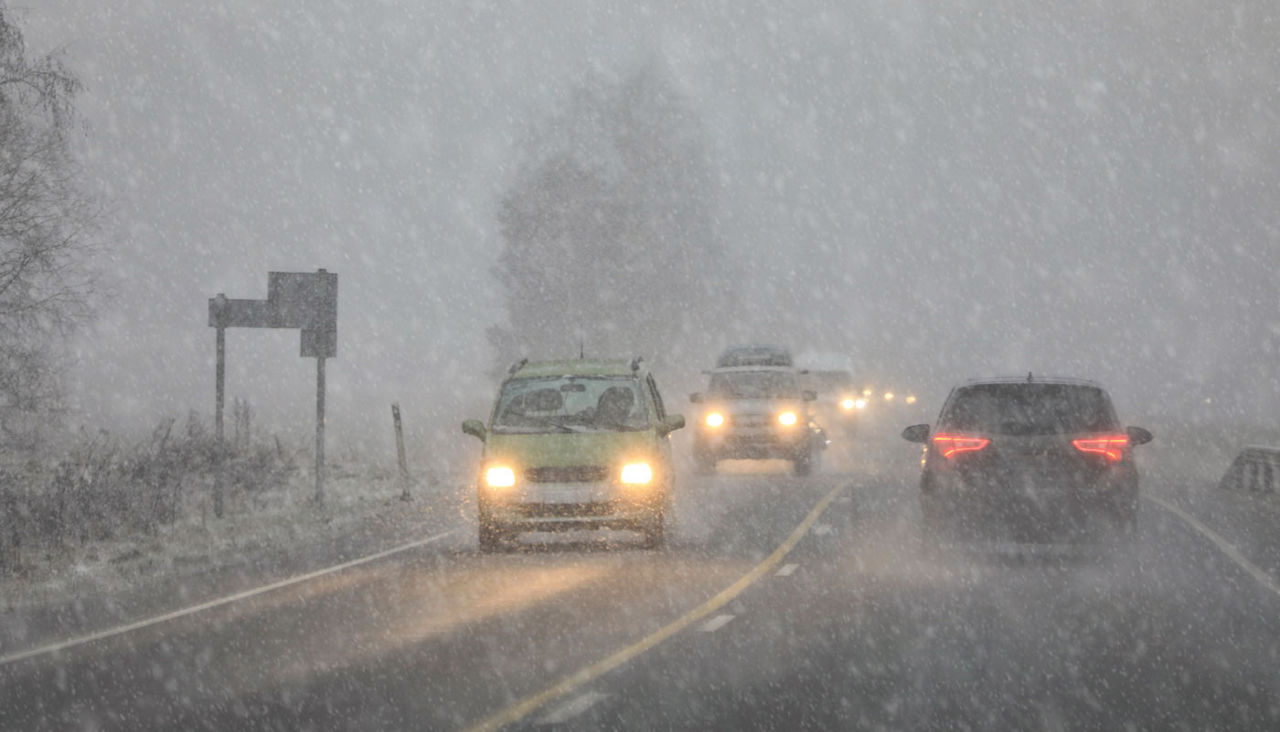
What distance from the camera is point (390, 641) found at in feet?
33.7

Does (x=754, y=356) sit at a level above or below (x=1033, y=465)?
above

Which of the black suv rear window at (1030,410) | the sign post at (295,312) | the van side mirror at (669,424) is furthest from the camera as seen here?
the sign post at (295,312)

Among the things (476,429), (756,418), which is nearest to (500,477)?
(476,429)

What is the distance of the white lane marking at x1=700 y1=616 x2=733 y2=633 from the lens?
35.1ft

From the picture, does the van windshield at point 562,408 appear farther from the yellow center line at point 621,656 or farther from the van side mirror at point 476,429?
the yellow center line at point 621,656

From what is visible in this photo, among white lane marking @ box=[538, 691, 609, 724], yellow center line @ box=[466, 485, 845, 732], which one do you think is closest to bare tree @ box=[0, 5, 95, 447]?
yellow center line @ box=[466, 485, 845, 732]

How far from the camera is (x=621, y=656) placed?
31.3 ft

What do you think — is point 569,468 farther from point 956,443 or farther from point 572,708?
point 572,708

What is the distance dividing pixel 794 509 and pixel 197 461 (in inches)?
379

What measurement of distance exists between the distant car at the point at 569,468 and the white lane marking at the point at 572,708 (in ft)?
23.3

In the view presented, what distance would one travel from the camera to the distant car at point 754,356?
3334cm

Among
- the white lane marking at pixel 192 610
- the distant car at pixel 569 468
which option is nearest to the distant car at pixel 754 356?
the distant car at pixel 569 468

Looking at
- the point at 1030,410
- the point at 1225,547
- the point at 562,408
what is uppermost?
the point at 562,408

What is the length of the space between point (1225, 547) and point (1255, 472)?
11940 mm
